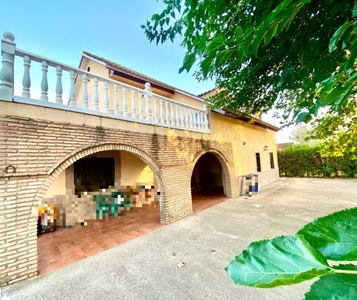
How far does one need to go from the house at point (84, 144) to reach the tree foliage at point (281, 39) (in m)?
2.40

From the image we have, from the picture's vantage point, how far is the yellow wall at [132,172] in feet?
25.0

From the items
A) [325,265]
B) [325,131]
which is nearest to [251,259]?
[325,265]

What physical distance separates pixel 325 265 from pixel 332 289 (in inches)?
1.6

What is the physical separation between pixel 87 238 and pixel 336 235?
574 cm

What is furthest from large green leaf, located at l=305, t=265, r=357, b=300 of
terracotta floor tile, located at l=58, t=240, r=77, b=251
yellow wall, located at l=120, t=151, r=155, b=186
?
yellow wall, located at l=120, t=151, r=155, b=186

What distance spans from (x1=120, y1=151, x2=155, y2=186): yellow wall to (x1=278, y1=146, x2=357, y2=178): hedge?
14.1 meters

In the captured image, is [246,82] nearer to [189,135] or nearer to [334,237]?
[189,135]

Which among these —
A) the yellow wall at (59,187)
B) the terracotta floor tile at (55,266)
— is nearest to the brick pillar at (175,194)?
the terracotta floor tile at (55,266)

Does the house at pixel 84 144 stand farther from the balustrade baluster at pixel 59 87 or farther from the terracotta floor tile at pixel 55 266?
the terracotta floor tile at pixel 55 266

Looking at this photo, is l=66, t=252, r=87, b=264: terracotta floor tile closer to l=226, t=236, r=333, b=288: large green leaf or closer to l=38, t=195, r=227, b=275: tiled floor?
l=38, t=195, r=227, b=275: tiled floor

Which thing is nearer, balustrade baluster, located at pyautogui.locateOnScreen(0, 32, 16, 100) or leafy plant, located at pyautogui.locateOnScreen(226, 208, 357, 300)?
leafy plant, located at pyautogui.locateOnScreen(226, 208, 357, 300)

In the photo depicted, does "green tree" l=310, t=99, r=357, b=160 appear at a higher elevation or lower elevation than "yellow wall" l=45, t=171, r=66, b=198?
higher

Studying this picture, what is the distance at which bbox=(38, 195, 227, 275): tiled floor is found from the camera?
385 cm

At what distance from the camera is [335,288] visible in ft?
1.13
